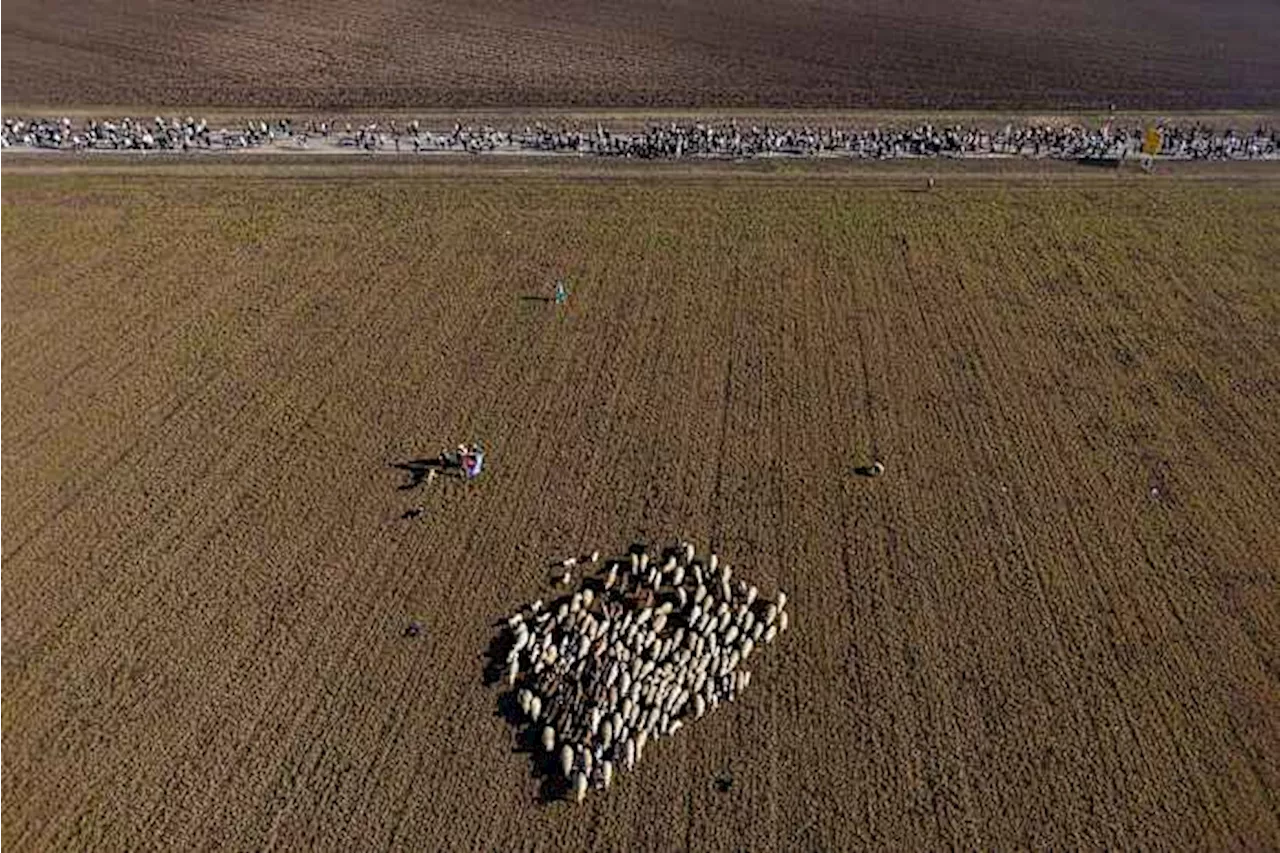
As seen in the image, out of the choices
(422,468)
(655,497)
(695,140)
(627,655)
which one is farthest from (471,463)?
(695,140)

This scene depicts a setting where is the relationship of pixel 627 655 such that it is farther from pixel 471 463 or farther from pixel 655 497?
pixel 471 463

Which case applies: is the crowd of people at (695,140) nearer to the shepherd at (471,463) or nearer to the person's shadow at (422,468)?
the person's shadow at (422,468)

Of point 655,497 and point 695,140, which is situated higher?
point 695,140

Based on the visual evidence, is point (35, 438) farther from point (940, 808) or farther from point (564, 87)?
point (564, 87)

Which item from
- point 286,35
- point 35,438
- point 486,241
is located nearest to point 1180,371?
point 486,241

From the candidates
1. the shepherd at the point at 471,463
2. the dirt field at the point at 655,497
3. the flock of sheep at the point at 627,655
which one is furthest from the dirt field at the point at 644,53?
the flock of sheep at the point at 627,655

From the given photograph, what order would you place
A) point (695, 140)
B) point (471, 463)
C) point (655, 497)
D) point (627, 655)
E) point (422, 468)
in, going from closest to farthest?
point (627, 655)
point (655, 497)
point (471, 463)
point (422, 468)
point (695, 140)

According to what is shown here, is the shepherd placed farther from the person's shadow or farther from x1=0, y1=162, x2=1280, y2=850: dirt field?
x1=0, y1=162, x2=1280, y2=850: dirt field

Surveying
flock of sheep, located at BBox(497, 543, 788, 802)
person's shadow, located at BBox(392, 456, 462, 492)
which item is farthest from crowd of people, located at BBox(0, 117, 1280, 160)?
flock of sheep, located at BBox(497, 543, 788, 802)
